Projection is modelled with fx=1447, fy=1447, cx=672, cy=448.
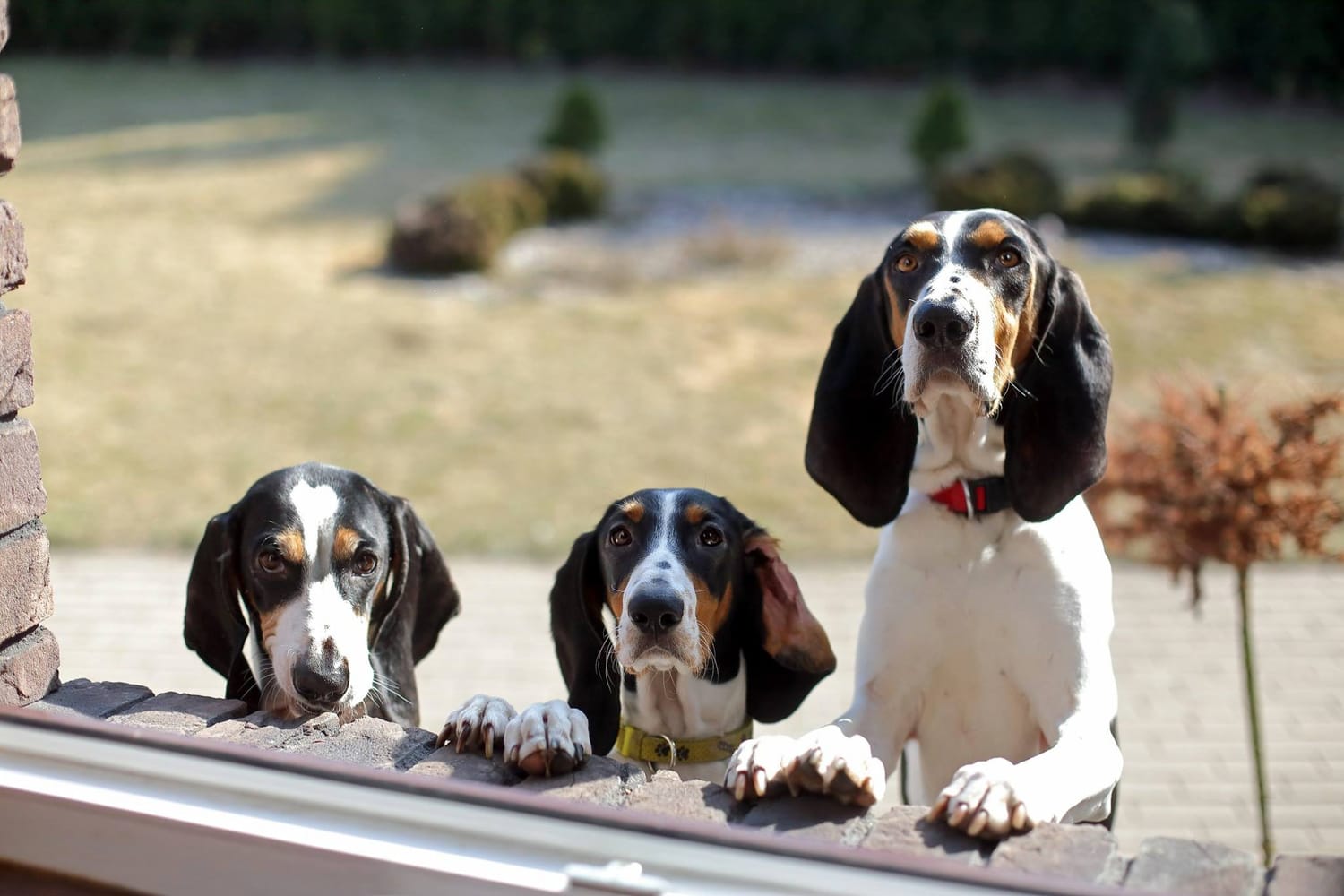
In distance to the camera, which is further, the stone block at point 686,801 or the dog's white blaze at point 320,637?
the dog's white blaze at point 320,637

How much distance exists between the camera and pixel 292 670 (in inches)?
103

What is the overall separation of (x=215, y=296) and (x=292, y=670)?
37.5 feet

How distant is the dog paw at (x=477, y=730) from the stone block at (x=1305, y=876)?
1134mm

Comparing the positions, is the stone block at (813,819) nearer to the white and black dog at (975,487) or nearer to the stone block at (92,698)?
the white and black dog at (975,487)

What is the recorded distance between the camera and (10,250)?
2.41 meters

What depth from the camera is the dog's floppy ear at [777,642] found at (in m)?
2.86

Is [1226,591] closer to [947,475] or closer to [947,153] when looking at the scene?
[947,475]

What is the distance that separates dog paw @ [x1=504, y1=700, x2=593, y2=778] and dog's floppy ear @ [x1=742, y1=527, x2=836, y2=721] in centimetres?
70

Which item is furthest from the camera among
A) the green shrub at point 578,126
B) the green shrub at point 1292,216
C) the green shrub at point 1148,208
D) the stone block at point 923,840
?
the green shrub at point 578,126

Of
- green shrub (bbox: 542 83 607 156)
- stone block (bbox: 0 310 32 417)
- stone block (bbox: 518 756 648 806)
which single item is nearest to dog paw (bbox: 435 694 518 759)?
stone block (bbox: 518 756 648 806)

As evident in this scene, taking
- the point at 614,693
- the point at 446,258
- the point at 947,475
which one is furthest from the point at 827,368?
the point at 446,258

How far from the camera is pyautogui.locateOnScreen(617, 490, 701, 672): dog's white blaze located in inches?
103

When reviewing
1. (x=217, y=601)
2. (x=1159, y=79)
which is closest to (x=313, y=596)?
(x=217, y=601)

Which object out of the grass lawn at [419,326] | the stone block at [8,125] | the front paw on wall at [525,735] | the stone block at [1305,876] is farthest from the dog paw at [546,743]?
the grass lawn at [419,326]
